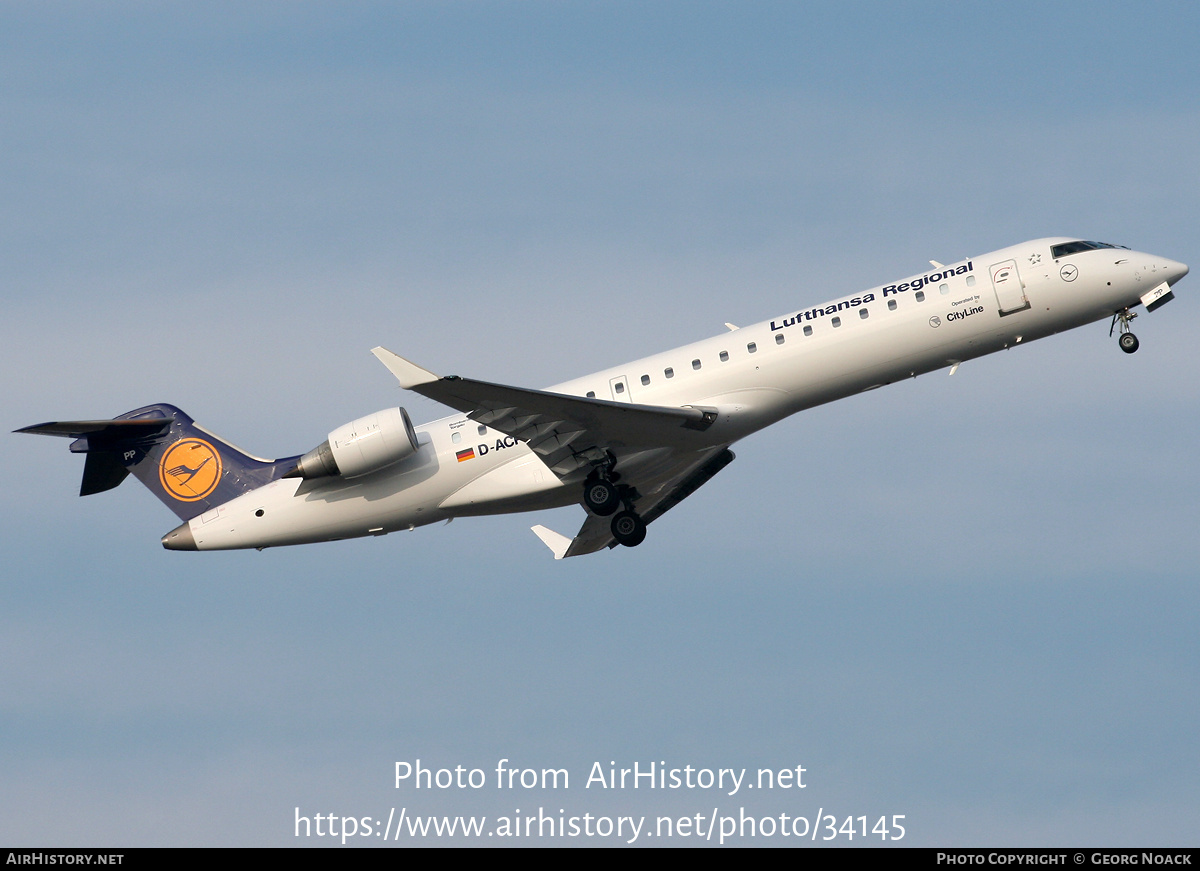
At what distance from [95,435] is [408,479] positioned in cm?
675

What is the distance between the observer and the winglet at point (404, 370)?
22.8 m

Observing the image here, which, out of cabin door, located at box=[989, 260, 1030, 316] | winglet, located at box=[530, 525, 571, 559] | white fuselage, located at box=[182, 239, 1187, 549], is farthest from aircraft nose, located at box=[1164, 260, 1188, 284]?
winglet, located at box=[530, 525, 571, 559]

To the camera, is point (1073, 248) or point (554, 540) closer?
point (1073, 248)

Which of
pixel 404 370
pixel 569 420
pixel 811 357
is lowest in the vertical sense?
pixel 404 370

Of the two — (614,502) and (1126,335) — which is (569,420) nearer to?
(614,502)

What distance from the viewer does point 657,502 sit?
29906 mm

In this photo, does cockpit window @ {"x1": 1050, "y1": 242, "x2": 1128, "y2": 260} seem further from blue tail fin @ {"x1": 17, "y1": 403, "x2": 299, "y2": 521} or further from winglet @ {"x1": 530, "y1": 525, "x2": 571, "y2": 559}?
blue tail fin @ {"x1": 17, "y1": 403, "x2": 299, "y2": 521}

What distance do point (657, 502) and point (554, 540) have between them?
2.87 metres

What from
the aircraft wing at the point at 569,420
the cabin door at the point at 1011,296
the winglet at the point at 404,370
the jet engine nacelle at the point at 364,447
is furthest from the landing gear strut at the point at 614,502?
the cabin door at the point at 1011,296

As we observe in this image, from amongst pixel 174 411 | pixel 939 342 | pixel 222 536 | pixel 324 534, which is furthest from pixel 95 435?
pixel 939 342

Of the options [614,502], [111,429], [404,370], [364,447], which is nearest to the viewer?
[404,370]

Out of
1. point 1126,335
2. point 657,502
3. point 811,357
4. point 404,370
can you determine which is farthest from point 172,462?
point 1126,335

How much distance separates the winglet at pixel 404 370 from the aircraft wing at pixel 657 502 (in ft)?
20.7

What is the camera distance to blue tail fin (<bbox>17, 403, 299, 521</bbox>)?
28.4m
